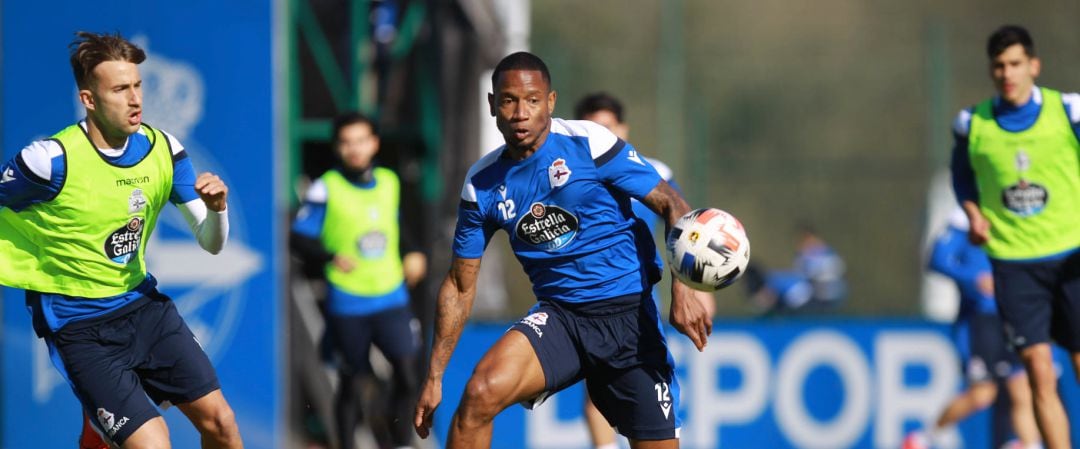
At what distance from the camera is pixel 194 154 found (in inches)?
416

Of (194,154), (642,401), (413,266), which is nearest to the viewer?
(642,401)

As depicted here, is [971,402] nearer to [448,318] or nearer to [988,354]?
[988,354]

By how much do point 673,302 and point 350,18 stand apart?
7968 mm

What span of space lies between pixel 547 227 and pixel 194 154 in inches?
197

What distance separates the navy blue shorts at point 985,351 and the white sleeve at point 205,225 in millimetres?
6628

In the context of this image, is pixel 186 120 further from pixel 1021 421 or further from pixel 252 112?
pixel 1021 421

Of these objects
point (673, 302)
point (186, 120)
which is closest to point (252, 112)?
point (186, 120)

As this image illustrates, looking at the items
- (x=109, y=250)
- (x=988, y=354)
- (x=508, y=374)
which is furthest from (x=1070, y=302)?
(x=109, y=250)

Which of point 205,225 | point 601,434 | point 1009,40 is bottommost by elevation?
point 601,434

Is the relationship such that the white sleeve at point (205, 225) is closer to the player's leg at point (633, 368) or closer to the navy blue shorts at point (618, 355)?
the navy blue shorts at point (618, 355)

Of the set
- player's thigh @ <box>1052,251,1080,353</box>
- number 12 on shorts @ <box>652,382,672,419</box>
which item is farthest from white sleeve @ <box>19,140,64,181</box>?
player's thigh @ <box>1052,251,1080,353</box>

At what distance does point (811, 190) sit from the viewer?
15.9 meters

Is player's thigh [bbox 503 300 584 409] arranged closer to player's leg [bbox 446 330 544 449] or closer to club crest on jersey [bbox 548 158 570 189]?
player's leg [bbox 446 330 544 449]

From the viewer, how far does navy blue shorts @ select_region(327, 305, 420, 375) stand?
10.2 meters
